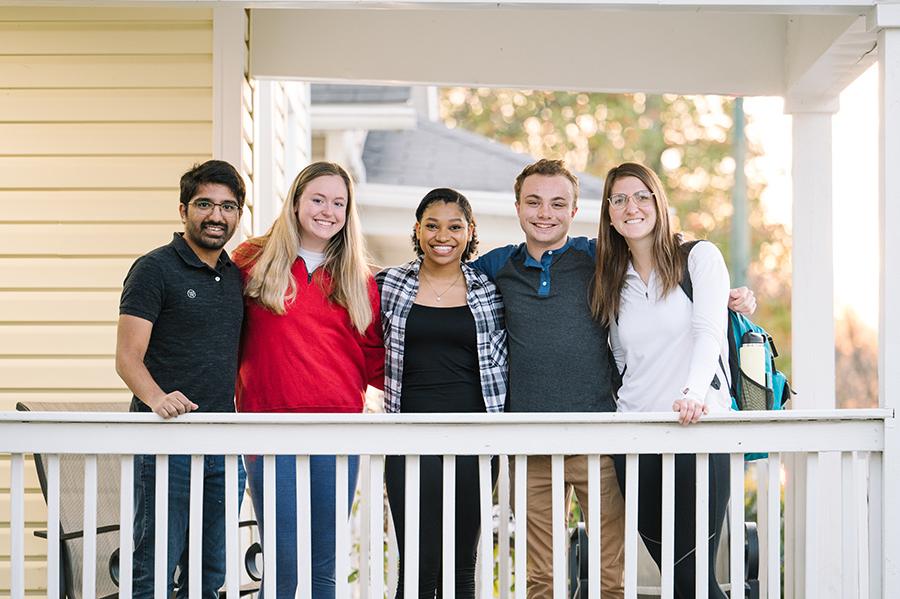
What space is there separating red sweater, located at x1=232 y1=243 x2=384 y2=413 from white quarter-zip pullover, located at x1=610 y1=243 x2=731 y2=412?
2.95ft

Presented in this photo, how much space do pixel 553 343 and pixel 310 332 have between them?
83 centimetres

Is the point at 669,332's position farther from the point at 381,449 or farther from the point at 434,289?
the point at 381,449

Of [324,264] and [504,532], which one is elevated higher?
[324,264]

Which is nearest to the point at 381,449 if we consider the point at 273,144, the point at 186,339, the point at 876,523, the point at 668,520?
the point at 186,339

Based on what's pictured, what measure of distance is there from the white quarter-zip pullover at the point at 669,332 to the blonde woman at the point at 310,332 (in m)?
0.89

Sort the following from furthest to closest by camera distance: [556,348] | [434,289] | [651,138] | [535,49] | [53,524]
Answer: [651,138]
[535,49]
[434,289]
[556,348]
[53,524]

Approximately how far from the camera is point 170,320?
3.99 meters

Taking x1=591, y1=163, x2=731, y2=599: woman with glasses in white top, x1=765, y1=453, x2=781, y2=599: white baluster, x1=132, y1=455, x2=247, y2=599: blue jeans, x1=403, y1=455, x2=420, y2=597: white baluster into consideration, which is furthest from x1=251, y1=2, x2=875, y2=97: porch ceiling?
x1=403, y1=455, x2=420, y2=597: white baluster

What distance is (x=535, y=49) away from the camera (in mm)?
6121

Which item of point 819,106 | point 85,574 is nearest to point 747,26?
point 819,106

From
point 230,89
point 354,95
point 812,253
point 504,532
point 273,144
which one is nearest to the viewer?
point 504,532

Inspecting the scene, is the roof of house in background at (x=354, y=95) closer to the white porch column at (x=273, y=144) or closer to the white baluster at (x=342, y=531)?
the white porch column at (x=273, y=144)

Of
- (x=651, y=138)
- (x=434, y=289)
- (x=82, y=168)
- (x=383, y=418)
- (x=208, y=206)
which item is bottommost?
(x=383, y=418)

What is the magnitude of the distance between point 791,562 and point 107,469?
2.89 metres
